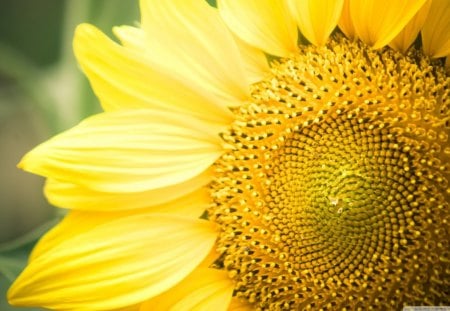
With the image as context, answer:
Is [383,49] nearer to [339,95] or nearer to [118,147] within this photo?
[339,95]

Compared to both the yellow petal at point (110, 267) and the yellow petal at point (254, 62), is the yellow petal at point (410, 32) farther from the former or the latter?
the yellow petal at point (110, 267)

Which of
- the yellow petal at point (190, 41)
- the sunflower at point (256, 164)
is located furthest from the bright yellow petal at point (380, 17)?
the yellow petal at point (190, 41)

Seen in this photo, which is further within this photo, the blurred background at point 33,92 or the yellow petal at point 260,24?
the blurred background at point 33,92

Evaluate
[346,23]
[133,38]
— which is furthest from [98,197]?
[346,23]

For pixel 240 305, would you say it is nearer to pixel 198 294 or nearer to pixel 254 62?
pixel 198 294

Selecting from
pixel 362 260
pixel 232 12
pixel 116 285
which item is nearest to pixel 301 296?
pixel 362 260

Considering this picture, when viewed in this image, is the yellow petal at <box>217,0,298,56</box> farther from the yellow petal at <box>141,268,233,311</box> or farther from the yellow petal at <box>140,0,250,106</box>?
the yellow petal at <box>141,268,233,311</box>

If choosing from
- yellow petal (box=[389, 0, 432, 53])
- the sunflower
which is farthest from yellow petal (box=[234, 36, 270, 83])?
yellow petal (box=[389, 0, 432, 53])
